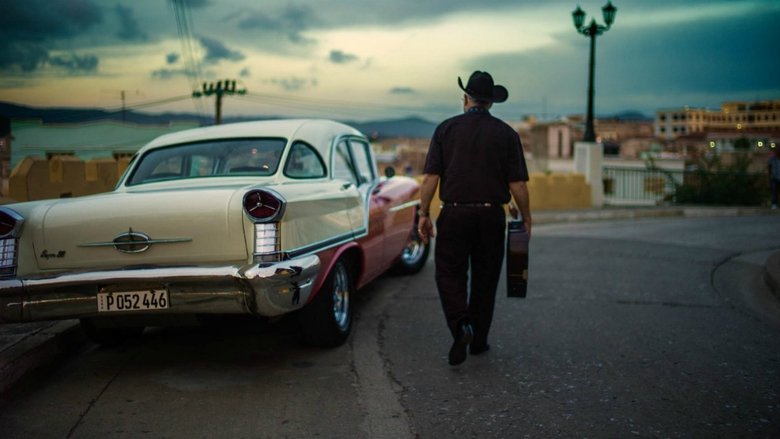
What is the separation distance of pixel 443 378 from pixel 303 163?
7.25 ft

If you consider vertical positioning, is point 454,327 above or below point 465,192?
below

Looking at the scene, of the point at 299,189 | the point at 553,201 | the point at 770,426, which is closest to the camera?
the point at 770,426

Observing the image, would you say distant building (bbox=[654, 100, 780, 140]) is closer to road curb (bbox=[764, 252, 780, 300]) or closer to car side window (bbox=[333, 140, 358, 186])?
road curb (bbox=[764, 252, 780, 300])

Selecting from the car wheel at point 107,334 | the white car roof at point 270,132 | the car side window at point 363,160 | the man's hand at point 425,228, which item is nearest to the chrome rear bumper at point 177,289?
the car wheel at point 107,334

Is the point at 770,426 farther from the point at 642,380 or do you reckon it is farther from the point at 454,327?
the point at 454,327

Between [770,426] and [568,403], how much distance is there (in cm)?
97

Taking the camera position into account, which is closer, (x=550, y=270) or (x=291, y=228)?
(x=291, y=228)

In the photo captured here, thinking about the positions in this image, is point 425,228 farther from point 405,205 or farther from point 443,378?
point 405,205

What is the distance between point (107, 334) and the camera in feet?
17.3

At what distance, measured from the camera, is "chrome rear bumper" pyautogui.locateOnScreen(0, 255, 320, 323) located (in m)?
4.16

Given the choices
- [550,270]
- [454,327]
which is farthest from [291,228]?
[550,270]

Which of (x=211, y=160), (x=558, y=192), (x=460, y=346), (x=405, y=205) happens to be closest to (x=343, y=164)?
(x=211, y=160)

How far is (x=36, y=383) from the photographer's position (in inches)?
178

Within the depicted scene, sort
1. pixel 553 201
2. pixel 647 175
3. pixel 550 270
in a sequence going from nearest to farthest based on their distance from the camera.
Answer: pixel 550 270, pixel 553 201, pixel 647 175
